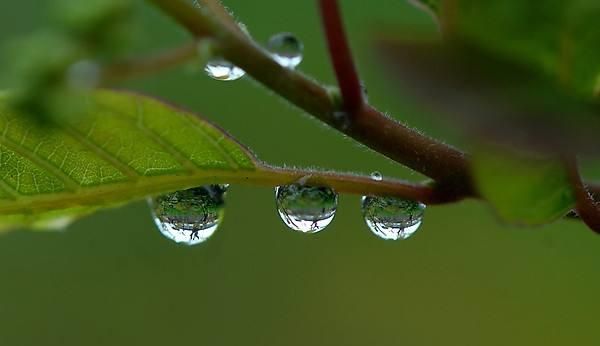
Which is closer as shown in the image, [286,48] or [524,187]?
[524,187]

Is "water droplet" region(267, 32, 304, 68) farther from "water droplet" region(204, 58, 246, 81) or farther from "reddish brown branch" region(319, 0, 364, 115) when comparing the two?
"reddish brown branch" region(319, 0, 364, 115)

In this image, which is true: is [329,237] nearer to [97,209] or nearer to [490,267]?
[490,267]

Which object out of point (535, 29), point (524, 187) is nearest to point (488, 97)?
point (535, 29)

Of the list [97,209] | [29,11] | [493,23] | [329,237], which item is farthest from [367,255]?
[493,23]

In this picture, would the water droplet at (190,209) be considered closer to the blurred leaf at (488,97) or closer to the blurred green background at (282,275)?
the blurred leaf at (488,97)

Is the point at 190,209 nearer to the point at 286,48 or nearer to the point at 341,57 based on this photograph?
the point at 286,48
